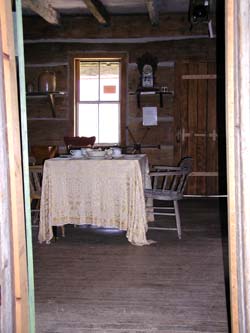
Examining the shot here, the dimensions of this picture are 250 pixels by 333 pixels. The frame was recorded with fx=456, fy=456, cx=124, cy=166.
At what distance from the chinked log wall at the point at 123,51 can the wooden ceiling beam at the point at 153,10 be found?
263mm

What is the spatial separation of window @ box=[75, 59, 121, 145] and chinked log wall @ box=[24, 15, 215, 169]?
0.62 feet

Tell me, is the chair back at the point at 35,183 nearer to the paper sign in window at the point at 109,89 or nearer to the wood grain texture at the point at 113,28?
the paper sign in window at the point at 109,89

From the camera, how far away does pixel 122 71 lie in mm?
7637

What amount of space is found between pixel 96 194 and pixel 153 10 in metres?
3.33

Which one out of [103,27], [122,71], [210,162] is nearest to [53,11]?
[103,27]

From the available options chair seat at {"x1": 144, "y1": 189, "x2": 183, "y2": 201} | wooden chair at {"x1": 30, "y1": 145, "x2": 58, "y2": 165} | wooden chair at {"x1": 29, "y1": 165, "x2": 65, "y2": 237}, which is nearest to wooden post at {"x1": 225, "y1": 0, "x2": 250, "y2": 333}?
chair seat at {"x1": 144, "y1": 189, "x2": 183, "y2": 201}

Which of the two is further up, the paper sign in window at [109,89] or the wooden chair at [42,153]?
the paper sign in window at [109,89]

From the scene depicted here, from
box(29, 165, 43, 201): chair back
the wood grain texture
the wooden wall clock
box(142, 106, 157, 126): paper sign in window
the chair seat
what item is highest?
the wood grain texture

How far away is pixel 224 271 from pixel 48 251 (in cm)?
166

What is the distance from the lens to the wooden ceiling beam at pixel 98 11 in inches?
242

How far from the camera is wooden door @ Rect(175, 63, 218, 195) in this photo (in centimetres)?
752

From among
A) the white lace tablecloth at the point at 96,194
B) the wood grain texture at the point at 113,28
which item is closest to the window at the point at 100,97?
the wood grain texture at the point at 113,28

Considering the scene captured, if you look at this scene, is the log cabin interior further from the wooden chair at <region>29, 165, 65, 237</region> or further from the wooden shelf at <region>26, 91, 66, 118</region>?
the wooden chair at <region>29, 165, 65, 237</region>

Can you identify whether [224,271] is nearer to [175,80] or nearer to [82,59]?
[175,80]
